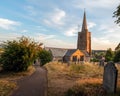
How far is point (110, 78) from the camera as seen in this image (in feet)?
Answer: 37.2

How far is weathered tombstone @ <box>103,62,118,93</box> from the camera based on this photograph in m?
10.7

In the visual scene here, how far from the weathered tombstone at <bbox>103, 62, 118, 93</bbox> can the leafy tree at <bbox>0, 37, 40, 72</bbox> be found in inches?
564

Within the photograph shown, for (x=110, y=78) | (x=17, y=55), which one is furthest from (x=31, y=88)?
(x=17, y=55)

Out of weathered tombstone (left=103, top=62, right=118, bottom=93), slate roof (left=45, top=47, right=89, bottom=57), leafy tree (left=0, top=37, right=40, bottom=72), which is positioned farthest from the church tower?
weathered tombstone (left=103, top=62, right=118, bottom=93)

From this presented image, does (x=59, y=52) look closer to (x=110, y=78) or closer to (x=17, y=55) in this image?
(x=17, y=55)

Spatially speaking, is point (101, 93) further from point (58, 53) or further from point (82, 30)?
point (82, 30)

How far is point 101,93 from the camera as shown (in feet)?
35.3

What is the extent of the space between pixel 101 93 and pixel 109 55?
58409mm

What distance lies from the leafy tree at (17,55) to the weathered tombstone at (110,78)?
14324 millimetres

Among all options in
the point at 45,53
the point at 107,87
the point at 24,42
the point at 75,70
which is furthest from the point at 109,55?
the point at 107,87

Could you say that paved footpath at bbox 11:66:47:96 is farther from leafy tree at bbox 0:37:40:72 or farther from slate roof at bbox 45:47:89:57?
slate roof at bbox 45:47:89:57

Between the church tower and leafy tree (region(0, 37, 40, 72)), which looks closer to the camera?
leafy tree (region(0, 37, 40, 72))

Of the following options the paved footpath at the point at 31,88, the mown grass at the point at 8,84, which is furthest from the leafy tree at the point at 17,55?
the paved footpath at the point at 31,88

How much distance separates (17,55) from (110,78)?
15573 mm
